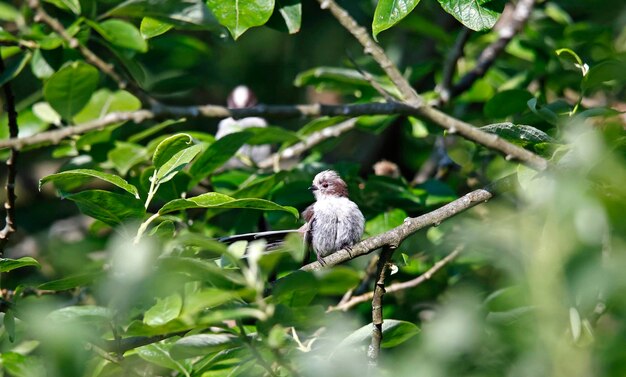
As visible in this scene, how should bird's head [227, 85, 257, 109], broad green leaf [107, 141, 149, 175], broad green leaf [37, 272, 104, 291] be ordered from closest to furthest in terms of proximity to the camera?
1. broad green leaf [37, 272, 104, 291]
2. broad green leaf [107, 141, 149, 175]
3. bird's head [227, 85, 257, 109]

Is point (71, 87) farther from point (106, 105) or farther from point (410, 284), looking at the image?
point (410, 284)

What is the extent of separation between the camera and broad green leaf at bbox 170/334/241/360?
6.04 ft

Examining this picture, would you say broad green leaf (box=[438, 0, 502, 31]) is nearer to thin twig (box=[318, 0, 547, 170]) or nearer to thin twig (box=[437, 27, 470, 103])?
thin twig (box=[318, 0, 547, 170])

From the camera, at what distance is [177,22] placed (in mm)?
2922

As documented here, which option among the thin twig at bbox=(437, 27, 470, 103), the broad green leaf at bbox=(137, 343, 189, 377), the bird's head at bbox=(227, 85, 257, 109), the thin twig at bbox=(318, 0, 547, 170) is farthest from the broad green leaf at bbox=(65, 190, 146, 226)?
the bird's head at bbox=(227, 85, 257, 109)

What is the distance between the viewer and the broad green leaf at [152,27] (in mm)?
2845

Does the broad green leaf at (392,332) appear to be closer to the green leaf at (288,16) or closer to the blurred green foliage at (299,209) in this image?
the blurred green foliage at (299,209)

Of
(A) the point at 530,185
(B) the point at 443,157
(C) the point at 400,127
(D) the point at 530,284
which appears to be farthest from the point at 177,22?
(C) the point at 400,127

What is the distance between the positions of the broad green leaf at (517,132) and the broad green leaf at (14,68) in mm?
1836

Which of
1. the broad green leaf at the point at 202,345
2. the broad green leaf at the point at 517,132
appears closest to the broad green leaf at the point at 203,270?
the broad green leaf at the point at 202,345

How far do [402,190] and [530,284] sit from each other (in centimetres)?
204

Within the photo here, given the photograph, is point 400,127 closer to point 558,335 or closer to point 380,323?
point 380,323

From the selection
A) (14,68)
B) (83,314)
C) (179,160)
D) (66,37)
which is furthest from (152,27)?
(83,314)

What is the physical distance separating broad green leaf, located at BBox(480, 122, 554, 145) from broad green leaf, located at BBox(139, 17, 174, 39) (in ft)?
4.02
